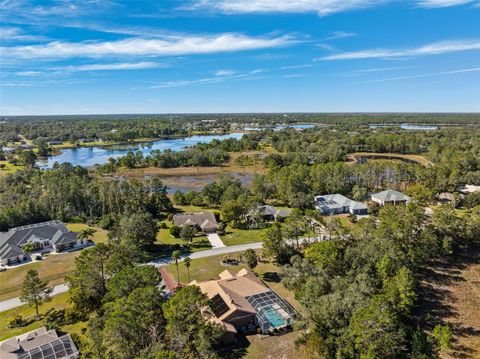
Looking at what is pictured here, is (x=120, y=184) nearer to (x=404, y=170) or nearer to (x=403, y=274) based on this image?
(x=403, y=274)

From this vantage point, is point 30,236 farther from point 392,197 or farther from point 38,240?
point 392,197

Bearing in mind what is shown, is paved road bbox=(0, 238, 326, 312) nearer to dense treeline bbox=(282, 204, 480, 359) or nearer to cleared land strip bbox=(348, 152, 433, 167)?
dense treeline bbox=(282, 204, 480, 359)

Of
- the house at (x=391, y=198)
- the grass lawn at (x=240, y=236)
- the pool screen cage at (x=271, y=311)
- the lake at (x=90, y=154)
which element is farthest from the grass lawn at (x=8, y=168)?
the house at (x=391, y=198)

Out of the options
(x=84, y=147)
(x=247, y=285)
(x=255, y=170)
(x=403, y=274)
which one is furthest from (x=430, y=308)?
(x=84, y=147)

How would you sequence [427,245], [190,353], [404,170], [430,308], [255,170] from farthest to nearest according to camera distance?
[255,170] → [404,170] → [427,245] → [430,308] → [190,353]

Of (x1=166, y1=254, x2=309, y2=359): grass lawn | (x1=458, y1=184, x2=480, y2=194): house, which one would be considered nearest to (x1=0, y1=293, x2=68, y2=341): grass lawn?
(x1=166, y1=254, x2=309, y2=359): grass lawn

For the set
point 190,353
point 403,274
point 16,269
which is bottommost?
point 16,269
